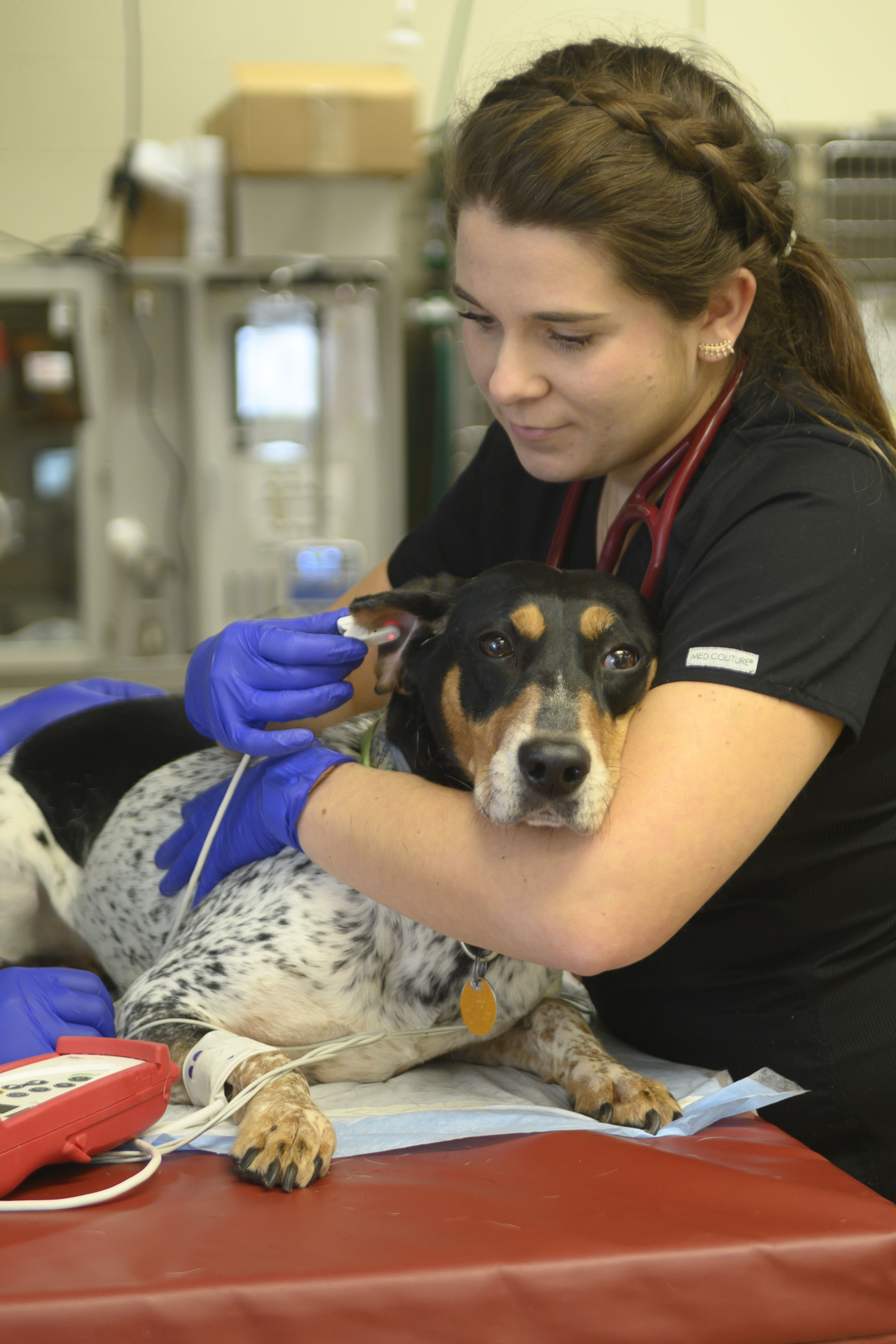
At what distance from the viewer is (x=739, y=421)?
4.21 ft

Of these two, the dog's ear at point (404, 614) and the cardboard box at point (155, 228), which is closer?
the dog's ear at point (404, 614)

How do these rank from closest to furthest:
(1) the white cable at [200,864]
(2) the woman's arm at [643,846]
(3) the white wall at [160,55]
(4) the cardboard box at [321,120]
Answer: (2) the woman's arm at [643,846] < (1) the white cable at [200,864] < (4) the cardboard box at [321,120] < (3) the white wall at [160,55]

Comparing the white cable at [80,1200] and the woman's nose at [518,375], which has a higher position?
the woman's nose at [518,375]

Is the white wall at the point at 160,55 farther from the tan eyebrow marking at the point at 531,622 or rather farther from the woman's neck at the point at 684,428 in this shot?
the tan eyebrow marking at the point at 531,622

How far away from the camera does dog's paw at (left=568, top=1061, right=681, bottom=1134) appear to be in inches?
46.6

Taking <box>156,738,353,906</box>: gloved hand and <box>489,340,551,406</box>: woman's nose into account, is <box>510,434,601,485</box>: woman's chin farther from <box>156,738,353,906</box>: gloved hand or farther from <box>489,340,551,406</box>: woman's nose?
<box>156,738,353,906</box>: gloved hand

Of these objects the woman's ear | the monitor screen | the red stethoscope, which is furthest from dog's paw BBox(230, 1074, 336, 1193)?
the monitor screen

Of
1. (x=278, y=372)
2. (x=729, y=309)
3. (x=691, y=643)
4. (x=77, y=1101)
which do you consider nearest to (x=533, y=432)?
(x=729, y=309)

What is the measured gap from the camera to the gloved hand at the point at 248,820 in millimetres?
1308

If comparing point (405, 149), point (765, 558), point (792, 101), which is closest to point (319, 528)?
point (405, 149)

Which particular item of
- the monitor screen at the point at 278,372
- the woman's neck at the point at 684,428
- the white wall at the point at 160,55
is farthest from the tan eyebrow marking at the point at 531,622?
the white wall at the point at 160,55

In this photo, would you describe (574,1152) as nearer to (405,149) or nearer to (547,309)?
(547,309)

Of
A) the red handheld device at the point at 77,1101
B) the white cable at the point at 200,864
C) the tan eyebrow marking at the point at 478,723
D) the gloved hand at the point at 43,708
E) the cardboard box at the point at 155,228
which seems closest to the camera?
the red handheld device at the point at 77,1101

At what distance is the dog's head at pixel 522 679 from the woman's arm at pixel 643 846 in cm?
4
